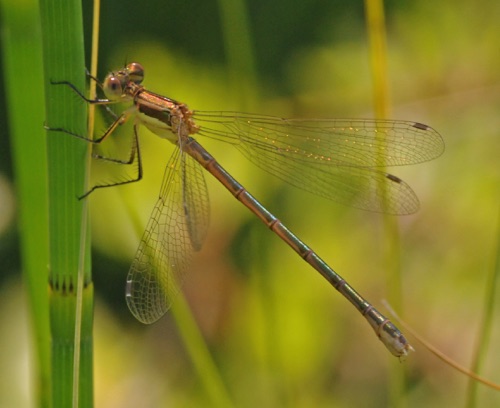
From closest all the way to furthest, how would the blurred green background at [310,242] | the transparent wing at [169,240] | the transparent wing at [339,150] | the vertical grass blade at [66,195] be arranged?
the vertical grass blade at [66,195] < the transparent wing at [169,240] < the transparent wing at [339,150] < the blurred green background at [310,242]

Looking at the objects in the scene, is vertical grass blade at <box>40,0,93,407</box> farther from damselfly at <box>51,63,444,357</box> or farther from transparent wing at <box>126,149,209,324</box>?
damselfly at <box>51,63,444,357</box>

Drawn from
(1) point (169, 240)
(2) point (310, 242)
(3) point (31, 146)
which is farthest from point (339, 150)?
(3) point (31, 146)

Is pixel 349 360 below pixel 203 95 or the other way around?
below

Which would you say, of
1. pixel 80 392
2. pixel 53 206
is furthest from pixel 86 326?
pixel 53 206

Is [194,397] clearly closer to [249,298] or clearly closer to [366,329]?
[249,298]

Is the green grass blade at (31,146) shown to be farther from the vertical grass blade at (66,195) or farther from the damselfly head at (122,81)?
the damselfly head at (122,81)

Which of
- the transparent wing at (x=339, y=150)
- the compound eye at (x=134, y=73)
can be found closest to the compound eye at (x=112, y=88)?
the compound eye at (x=134, y=73)
